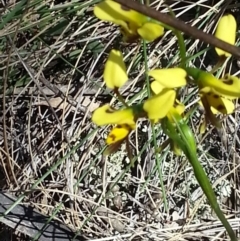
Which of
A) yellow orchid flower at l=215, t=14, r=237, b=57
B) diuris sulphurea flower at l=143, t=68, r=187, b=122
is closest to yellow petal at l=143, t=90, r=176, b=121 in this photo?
diuris sulphurea flower at l=143, t=68, r=187, b=122

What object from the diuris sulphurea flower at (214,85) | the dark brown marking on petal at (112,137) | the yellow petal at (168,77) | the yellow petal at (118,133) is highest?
the diuris sulphurea flower at (214,85)

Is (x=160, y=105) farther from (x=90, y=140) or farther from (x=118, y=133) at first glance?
(x=90, y=140)

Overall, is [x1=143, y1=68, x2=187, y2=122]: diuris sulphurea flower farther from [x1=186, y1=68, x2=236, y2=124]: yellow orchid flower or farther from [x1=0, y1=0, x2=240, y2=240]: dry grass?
[x1=0, y1=0, x2=240, y2=240]: dry grass

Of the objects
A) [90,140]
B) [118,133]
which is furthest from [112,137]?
[90,140]

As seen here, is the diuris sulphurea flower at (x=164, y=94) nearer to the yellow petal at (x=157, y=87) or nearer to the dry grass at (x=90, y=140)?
the yellow petal at (x=157, y=87)

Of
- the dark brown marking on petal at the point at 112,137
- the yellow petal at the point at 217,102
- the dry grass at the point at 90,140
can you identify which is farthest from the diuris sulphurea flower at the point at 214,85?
the dry grass at the point at 90,140

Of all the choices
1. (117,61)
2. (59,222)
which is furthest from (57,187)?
(117,61)

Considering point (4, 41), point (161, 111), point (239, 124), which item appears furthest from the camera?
point (4, 41)

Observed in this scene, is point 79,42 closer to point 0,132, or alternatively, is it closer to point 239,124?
point 0,132
